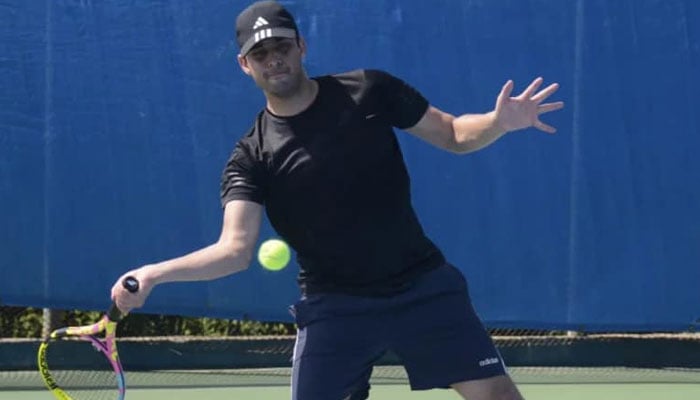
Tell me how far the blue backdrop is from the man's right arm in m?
2.76

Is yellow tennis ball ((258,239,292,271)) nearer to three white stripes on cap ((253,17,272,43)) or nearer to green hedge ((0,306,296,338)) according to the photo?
three white stripes on cap ((253,17,272,43))

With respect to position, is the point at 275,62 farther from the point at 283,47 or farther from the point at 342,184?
the point at 342,184

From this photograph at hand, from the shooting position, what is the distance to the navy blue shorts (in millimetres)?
3154

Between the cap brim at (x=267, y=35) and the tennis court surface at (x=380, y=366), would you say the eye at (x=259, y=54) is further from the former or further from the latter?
the tennis court surface at (x=380, y=366)

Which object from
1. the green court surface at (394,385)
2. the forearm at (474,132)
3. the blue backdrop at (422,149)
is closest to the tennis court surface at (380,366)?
the green court surface at (394,385)

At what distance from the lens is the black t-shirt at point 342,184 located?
3.14 metres

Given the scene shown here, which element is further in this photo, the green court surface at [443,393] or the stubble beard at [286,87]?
the green court surface at [443,393]

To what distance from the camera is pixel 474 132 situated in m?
3.21

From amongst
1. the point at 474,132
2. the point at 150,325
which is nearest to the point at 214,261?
the point at 474,132

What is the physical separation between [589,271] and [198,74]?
206 cm

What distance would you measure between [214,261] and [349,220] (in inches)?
14.0

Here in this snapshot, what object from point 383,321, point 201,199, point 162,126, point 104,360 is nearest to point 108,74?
point 162,126

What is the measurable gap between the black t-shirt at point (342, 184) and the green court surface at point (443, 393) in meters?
2.33

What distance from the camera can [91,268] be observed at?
6.00 m
